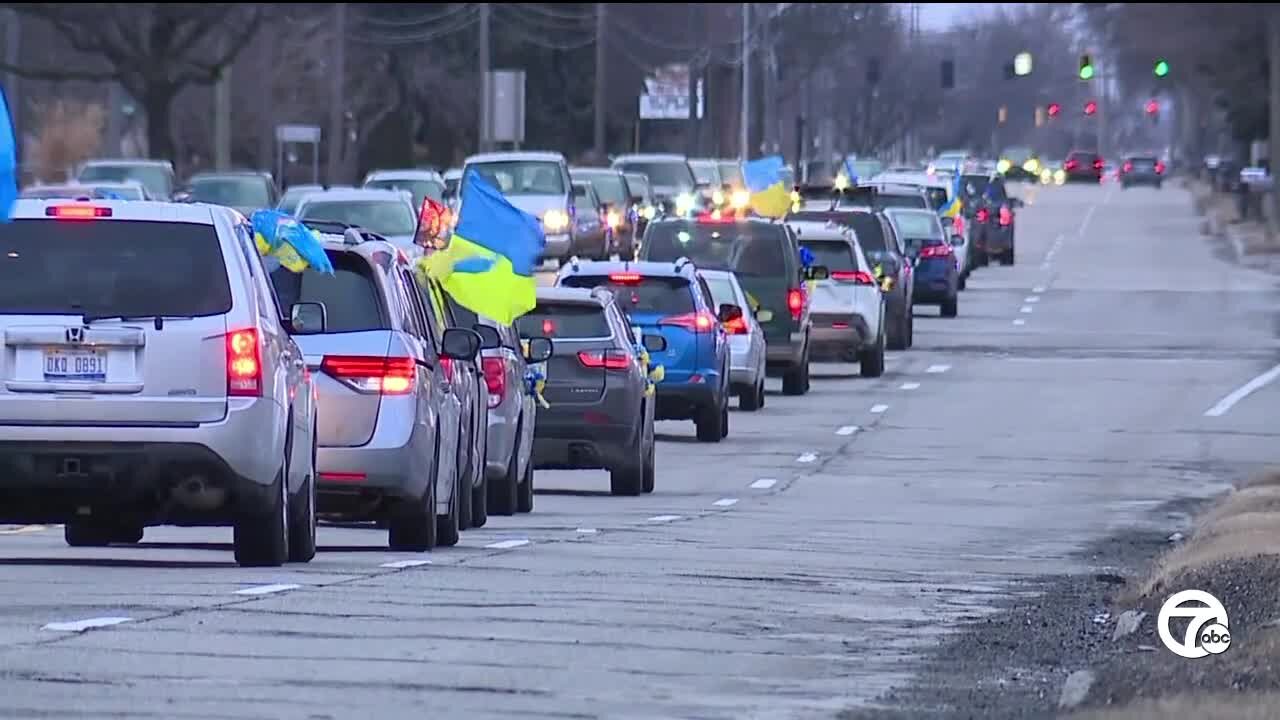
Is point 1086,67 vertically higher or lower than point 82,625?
higher

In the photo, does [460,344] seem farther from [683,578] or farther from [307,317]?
[683,578]

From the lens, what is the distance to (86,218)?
14148 mm

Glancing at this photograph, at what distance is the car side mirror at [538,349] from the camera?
22.2 metres

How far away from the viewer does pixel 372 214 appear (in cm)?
4291

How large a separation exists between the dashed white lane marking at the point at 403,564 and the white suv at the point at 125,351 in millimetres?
1118

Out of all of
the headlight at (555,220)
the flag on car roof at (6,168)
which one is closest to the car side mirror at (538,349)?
the flag on car roof at (6,168)

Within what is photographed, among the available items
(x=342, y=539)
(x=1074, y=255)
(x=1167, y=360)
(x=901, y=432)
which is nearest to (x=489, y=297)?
(x=342, y=539)

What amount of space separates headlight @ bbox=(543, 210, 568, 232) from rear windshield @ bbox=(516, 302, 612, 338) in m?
28.2

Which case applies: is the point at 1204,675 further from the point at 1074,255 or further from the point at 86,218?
the point at 1074,255

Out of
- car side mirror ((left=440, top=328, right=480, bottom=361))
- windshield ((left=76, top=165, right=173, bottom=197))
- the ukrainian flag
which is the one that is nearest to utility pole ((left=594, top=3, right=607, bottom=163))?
windshield ((left=76, top=165, right=173, bottom=197))

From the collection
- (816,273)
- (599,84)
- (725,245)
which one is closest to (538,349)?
(725,245)

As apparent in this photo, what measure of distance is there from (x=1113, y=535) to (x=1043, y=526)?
78 centimetres

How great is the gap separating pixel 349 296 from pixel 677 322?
1171cm
